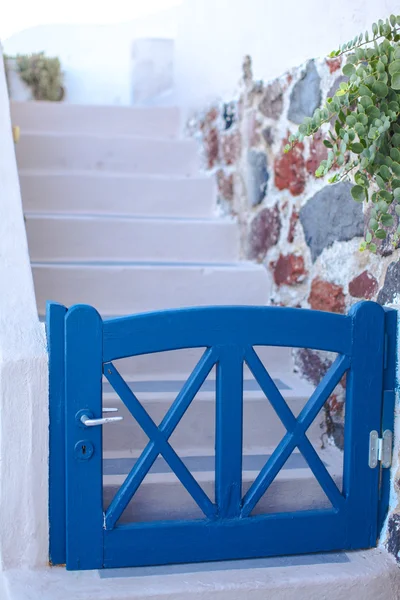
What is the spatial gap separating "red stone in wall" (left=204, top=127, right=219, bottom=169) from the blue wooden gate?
1.82 meters

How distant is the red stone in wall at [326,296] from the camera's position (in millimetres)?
2309

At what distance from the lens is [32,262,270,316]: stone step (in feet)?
8.99

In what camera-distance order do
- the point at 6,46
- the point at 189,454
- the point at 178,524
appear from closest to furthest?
1. the point at 178,524
2. the point at 189,454
3. the point at 6,46

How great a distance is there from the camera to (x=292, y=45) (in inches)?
105

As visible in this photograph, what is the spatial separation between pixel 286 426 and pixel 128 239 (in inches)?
54.6

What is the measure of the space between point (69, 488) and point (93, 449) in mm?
108

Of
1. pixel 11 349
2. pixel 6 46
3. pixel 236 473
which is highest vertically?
pixel 6 46

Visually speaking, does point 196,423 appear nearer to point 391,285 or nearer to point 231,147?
point 391,285

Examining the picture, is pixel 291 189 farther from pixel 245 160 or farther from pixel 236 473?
pixel 236 473

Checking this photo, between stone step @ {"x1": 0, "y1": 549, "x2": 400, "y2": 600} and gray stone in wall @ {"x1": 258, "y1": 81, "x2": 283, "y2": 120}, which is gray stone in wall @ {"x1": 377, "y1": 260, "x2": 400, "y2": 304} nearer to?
stone step @ {"x1": 0, "y1": 549, "x2": 400, "y2": 600}

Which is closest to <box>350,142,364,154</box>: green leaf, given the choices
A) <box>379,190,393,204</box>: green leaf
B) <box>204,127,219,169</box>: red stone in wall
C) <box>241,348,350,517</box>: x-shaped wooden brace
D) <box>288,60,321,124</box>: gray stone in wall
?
<box>379,190,393,204</box>: green leaf

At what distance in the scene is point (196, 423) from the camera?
2.28 meters

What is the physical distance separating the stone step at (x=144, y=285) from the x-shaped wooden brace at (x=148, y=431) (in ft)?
3.12

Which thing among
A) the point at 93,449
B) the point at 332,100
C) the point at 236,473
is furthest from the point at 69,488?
the point at 332,100
